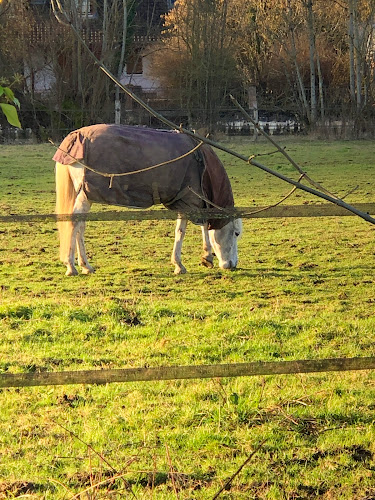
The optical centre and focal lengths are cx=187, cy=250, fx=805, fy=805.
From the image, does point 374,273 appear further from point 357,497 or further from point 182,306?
point 357,497

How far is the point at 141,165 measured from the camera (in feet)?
27.7

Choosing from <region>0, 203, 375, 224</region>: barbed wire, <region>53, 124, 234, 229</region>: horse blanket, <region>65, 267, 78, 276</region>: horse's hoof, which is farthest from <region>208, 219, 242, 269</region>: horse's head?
<region>0, 203, 375, 224</region>: barbed wire

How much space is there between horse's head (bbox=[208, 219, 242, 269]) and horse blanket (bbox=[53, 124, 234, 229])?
25 cm

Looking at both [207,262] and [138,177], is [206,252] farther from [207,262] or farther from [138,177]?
[138,177]

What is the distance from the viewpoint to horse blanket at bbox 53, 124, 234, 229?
27.5 ft

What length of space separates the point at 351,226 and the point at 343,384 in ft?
23.8

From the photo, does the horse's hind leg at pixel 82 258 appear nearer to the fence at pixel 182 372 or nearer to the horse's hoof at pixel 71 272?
the horse's hoof at pixel 71 272

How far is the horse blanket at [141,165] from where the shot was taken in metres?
8.38

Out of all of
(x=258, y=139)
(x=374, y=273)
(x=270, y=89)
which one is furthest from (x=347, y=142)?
(x=374, y=273)

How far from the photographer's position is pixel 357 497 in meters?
3.18

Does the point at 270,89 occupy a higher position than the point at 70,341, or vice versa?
the point at 270,89

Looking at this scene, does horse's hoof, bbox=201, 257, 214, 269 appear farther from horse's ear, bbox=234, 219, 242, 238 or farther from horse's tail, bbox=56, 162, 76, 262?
horse's tail, bbox=56, 162, 76, 262

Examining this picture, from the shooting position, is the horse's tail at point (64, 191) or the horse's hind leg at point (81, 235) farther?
the horse's tail at point (64, 191)

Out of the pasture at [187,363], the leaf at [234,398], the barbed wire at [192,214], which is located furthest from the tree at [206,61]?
the barbed wire at [192,214]
